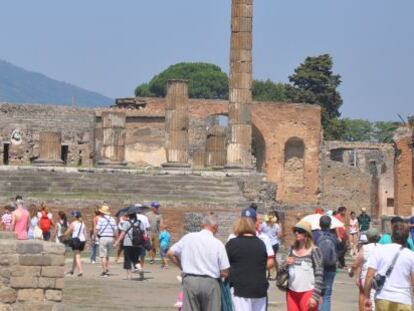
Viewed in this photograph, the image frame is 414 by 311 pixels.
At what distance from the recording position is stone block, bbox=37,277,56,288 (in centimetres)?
1702

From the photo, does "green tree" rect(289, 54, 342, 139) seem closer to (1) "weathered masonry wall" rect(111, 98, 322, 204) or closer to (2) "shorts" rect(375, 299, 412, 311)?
(1) "weathered masonry wall" rect(111, 98, 322, 204)

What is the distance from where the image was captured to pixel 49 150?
140 ft

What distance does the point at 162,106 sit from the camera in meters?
65.0

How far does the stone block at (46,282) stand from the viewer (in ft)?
55.8

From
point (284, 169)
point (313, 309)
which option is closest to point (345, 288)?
point (313, 309)

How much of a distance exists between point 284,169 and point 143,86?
56354mm

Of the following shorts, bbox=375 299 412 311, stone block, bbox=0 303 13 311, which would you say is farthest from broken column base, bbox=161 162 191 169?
shorts, bbox=375 299 412 311

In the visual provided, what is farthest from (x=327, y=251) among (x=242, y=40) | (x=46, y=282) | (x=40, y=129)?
(x=40, y=129)

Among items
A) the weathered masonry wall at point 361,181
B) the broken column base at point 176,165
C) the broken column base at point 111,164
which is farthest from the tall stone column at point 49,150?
the weathered masonry wall at point 361,181

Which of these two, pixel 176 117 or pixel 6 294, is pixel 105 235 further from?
pixel 176 117

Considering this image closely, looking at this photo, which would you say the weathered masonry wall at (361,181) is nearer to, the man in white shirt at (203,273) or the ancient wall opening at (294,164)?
the ancient wall opening at (294,164)

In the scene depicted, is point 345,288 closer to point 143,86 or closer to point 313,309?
point 313,309

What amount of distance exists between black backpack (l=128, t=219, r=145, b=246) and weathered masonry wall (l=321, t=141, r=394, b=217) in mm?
42688

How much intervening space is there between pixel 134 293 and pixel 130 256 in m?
2.72
